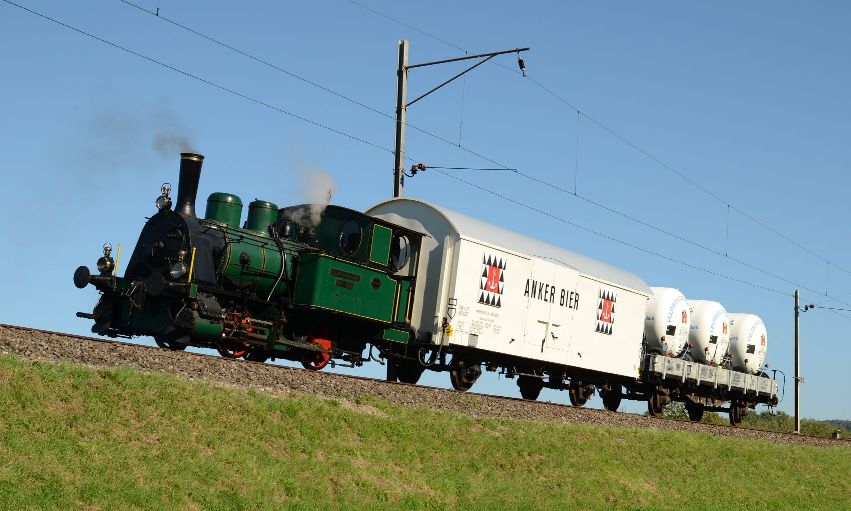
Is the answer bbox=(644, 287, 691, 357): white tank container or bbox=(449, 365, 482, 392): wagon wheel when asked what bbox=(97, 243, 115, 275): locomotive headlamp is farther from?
bbox=(644, 287, 691, 357): white tank container

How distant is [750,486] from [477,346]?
20.7 ft

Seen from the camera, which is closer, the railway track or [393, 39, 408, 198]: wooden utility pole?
the railway track

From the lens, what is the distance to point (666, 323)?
29422 millimetres

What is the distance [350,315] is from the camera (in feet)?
63.9

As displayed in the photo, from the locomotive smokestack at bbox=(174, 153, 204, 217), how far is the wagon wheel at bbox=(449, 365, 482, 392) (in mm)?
7344

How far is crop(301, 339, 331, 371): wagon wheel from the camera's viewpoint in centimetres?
1983

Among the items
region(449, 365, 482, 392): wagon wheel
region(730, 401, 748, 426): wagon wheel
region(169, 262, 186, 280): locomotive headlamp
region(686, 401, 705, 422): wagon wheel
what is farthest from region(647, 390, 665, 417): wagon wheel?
region(169, 262, 186, 280): locomotive headlamp

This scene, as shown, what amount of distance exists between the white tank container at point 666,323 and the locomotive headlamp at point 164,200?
51.5 feet

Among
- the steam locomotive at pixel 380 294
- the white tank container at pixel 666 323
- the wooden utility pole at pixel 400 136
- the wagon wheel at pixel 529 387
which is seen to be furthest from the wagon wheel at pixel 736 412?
the wooden utility pole at pixel 400 136

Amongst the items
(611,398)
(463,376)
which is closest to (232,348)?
(463,376)

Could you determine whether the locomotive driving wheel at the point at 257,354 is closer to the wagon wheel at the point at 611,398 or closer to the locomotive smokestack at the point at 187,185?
the locomotive smokestack at the point at 187,185

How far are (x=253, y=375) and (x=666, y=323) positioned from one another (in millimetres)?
17305

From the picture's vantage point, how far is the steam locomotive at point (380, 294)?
58.8ft

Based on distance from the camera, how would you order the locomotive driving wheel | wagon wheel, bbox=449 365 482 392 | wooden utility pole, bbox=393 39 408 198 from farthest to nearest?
wooden utility pole, bbox=393 39 408 198
wagon wheel, bbox=449 365 482 392
the locomotive driving wheel
